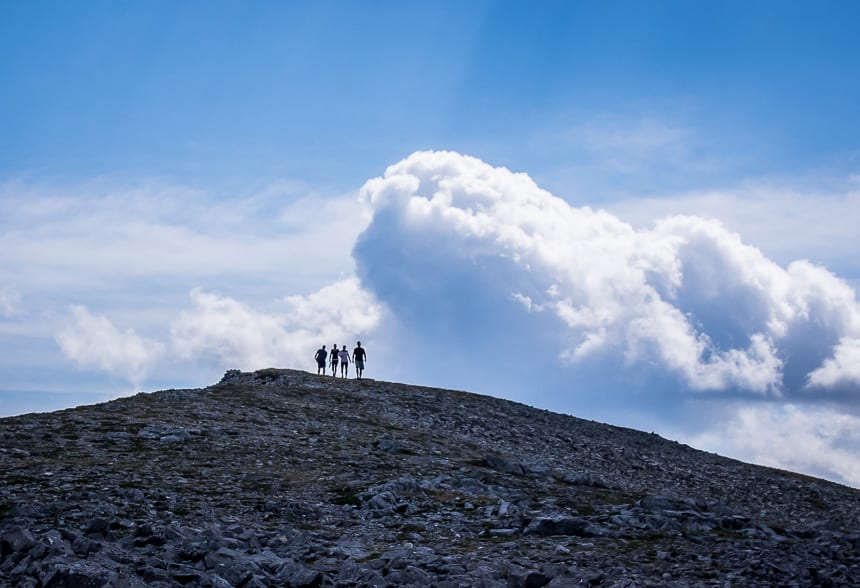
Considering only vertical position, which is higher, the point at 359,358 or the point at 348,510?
the point at 359,358

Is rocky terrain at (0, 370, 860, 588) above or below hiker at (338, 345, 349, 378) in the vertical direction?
below

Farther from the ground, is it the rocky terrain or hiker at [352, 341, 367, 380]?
hiker at [352, 341, 367, 380]

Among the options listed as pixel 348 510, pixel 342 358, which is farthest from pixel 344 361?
pixel 348 510

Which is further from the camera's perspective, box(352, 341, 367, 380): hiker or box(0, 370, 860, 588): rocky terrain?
box(352, 341, 367, 380): hiker

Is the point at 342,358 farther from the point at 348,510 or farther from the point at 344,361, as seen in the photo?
the point at 348,510

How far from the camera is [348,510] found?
1046 inches

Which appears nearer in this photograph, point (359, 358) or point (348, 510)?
point (348, 510)

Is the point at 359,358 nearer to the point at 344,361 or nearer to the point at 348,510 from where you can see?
the point at 344,361

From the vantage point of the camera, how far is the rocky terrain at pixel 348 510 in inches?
719

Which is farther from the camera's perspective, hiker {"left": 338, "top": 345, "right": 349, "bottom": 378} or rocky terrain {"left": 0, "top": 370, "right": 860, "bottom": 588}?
hiker {"left": 338, "top": 345, "right": 349, "bottom": 378}

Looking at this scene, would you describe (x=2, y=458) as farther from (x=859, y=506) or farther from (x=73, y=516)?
(x=859, y=506)

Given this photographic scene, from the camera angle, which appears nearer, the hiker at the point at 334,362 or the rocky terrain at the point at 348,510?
the rocky terrain at the point at 348,510

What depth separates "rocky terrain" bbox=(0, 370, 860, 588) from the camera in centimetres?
1825

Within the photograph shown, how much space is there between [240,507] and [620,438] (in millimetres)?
38707
